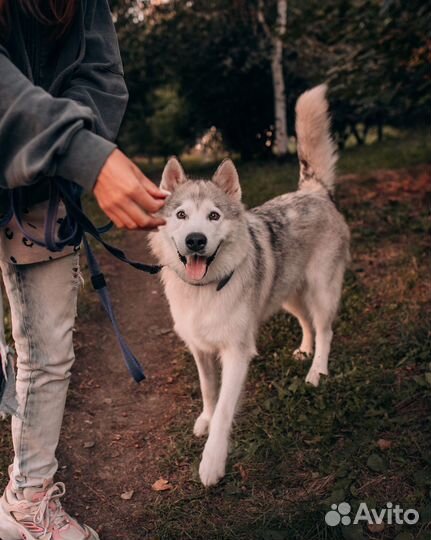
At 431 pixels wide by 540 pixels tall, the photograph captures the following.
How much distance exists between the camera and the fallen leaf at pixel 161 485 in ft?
9.41

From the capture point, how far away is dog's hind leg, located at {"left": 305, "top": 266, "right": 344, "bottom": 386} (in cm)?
391

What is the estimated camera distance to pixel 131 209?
1.51 metres

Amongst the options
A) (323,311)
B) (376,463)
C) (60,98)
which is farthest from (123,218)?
(323,311)

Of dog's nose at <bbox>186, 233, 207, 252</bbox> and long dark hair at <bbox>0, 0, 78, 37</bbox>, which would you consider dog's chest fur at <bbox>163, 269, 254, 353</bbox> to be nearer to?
dog's nose at <bbox>186, 233, 207, 252</bbox>

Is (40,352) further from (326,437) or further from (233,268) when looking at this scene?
(326,437)

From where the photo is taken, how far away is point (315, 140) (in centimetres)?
418

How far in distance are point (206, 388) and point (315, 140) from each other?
6.34ft

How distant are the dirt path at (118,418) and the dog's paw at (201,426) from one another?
17 cm

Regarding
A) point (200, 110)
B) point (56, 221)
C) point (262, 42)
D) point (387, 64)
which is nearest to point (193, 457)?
point (56, 221)

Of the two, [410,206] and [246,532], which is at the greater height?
[246,532]

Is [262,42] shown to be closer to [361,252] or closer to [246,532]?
[361,252]

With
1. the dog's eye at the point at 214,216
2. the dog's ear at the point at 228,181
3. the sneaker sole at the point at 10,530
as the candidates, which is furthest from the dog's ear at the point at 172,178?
the sneaker sole at the point at 10,530

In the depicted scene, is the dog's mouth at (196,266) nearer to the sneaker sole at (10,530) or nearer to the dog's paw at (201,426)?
the dog's paw at (201,426)

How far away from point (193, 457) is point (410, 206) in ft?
16.6
